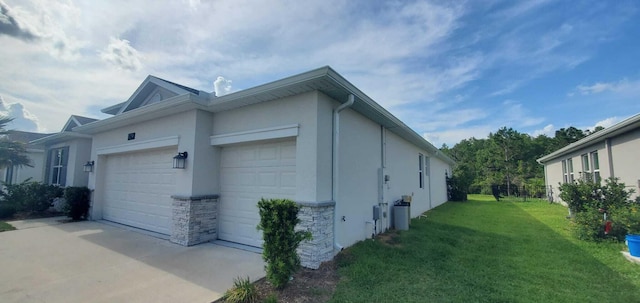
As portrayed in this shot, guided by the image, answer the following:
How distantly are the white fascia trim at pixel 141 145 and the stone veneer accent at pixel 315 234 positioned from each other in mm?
4131

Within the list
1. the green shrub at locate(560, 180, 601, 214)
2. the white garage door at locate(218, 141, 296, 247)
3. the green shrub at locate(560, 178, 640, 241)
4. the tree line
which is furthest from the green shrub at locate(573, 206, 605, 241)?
the tree line

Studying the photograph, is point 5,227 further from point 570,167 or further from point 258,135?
point 570,167

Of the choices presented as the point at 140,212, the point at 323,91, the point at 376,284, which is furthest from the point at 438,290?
the point at 140,212

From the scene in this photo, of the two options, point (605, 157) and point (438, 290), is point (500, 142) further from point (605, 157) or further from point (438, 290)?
point (438, 290)

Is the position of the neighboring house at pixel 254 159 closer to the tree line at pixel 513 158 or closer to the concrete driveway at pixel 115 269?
the concrete driveway at pixel 115 269

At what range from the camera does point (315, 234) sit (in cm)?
471

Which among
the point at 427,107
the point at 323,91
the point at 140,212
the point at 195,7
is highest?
the point at 195,7

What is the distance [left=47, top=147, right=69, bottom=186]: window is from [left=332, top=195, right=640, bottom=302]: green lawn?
1371cm

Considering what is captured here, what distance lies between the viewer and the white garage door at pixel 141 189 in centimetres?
745

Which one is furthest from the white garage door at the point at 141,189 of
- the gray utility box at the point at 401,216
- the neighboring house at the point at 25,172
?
the neighboring house at the point at 25,172

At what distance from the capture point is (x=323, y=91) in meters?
5.18

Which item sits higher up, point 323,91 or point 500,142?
point 500,142

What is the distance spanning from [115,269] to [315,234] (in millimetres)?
3519

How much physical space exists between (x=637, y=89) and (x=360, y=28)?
36.7 feet
